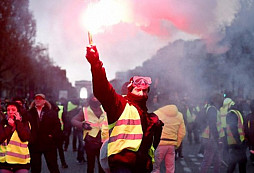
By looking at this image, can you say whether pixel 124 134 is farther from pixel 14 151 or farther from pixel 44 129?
pixel 44 129

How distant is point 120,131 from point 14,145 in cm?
268

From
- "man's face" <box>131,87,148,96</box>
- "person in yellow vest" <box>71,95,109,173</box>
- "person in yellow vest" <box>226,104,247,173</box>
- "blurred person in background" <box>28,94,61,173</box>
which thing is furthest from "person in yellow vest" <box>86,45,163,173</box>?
"person in yellow vest" <box>226,104,247,173</box>

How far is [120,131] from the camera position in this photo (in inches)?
155

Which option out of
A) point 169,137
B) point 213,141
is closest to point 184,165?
point 213,141

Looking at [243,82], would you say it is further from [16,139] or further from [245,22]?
[16,139]

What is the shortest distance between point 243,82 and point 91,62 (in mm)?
14640

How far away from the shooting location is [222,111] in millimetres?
8867

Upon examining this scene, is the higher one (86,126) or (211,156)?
(86,126)

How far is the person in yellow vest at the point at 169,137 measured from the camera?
286 inches

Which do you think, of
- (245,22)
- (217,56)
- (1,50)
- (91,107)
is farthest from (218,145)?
(1,50)

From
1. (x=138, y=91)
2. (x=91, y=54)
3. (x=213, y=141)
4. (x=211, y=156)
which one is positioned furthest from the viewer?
(x=213, y=141)

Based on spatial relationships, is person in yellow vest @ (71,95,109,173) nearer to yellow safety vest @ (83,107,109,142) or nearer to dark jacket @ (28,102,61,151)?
yellow safety vest @ (83,107,109,142)

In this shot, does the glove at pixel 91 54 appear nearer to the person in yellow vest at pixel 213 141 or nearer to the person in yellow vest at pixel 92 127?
the person in yellow vest at pixel 92 127

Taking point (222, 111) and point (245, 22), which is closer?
point (222, 111)
